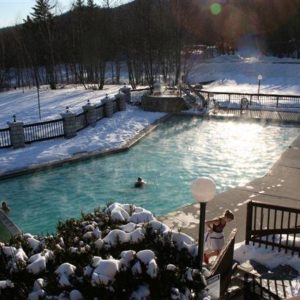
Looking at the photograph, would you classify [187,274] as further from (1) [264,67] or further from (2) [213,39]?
(2) [213,39]

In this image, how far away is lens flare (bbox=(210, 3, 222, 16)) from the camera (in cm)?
6480

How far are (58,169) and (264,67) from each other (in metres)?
40.5

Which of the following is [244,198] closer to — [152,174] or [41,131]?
[152,174]

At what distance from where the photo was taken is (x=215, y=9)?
65.5 metres

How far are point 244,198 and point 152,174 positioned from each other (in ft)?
13.9

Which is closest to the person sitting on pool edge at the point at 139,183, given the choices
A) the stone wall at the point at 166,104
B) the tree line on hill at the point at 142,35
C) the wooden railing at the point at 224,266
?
the wooden railing at the point at 224,266

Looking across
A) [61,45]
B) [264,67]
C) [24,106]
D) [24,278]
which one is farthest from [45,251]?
[61,45]

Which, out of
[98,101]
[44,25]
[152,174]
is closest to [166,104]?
[98,101]

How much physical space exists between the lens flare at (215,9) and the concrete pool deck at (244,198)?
183 ft

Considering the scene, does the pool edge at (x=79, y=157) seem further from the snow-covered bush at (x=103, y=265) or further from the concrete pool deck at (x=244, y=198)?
the snow-covered bush at (x=103, y=265)

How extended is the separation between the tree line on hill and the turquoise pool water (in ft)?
55.7

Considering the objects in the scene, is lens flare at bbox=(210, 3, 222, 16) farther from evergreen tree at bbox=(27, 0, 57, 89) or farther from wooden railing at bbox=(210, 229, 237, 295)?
wooden railing at bbox=(210, 229, 237, 295)

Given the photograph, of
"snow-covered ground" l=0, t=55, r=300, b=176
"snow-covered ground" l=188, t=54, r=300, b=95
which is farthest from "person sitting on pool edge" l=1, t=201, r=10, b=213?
"snow-covered ground" l=188, t=54, r=300, b=95

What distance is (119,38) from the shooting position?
52531 mm
